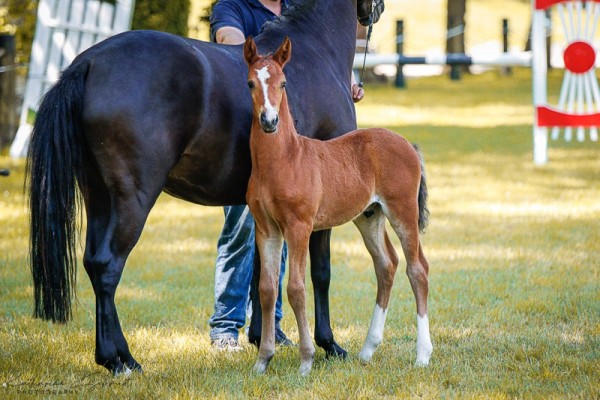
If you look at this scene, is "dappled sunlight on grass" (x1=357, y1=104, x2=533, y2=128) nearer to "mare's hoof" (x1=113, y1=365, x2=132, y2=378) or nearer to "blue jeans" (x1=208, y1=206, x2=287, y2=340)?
"blue jeans" (x1=208, y1=206, x2=287, y2=340)

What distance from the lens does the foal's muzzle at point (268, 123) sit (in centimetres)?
392

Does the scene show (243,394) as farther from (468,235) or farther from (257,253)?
(468,235)

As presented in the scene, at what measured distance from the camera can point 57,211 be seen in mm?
4238

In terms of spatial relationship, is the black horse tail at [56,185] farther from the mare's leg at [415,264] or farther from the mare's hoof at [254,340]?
the mare's leg at [415,264]

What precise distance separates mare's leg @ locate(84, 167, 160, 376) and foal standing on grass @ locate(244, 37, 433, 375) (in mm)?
577

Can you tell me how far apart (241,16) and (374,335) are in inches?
80.7

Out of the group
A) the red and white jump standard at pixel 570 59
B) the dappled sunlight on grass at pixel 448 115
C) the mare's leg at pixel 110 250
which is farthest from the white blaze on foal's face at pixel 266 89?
the dappled sunlight on grass at pixel 448 115

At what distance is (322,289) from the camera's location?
4902mm

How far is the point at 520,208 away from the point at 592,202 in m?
0.84

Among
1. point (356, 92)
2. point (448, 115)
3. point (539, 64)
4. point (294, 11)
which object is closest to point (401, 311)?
point (356, 92)

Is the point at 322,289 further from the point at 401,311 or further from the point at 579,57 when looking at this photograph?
the point at 579,57

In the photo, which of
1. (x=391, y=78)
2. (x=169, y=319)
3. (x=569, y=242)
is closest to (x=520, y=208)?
(x=569, y=242)

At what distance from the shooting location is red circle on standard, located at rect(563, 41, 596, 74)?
38.4ft

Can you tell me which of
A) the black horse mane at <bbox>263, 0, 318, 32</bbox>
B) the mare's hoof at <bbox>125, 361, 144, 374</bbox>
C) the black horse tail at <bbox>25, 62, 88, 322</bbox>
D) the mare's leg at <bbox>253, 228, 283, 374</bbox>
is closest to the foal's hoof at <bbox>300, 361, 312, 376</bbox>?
the mare's leg at <bbox>253, 228, 283, 374</bbox>
